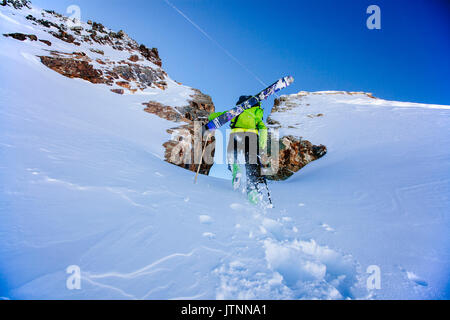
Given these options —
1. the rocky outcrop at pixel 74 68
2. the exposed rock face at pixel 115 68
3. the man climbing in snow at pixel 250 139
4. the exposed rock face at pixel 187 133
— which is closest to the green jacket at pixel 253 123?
the man climbing in snow at pixel 250 139

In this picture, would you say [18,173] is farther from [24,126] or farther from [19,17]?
[19,17]

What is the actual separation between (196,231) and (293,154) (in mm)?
9297

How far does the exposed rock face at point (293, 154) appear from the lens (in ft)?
30.8

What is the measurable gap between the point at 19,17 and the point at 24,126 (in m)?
28.6

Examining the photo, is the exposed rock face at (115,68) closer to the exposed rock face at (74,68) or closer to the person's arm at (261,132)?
the exposed rock face at (74,68)

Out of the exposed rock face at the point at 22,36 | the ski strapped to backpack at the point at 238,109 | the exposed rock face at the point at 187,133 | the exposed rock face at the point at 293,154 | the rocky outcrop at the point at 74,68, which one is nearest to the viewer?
the ski strapped to backpack at the point at 238,109

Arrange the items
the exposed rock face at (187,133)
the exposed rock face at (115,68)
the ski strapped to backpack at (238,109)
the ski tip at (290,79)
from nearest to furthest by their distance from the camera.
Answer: the ski strapped to backpack at (238,109)
the ski tip at (290,79)
the exposed rock face at (187,133)
the exposed rock face at (115,68)

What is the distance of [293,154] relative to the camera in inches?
405

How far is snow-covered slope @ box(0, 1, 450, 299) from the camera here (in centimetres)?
144

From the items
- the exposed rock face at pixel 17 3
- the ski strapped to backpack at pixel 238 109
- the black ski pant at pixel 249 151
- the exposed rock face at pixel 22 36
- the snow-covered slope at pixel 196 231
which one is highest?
the exposed rock face at pixel 17 3

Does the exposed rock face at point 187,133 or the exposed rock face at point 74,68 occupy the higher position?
the exposed rock face at point 74,68

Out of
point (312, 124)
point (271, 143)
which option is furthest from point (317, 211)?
point (312, 124)

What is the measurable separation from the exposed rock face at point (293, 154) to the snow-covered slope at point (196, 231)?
503 cm

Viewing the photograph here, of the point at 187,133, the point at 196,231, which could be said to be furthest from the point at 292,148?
the point at 196,231
